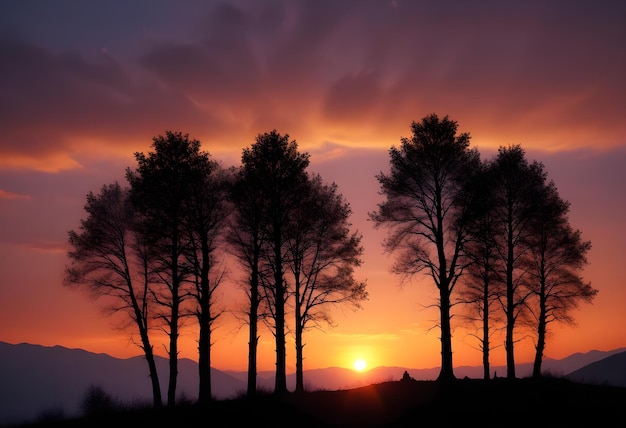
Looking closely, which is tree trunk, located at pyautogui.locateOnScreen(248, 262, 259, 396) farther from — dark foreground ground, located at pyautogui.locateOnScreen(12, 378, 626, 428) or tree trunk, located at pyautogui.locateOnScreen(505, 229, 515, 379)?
tree trunk, located at pyautogui.locateOnScreen(505, 229, 515, 379)

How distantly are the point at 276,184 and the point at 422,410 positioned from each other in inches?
574

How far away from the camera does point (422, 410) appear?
2603cm

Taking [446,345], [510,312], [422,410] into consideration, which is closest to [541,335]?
[510,312]

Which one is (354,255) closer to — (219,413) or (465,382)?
(465,382)

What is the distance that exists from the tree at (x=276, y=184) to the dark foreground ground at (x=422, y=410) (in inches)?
224

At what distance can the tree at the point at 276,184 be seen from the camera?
3431 centimetres

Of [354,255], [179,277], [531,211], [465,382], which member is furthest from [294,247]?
[531,211]

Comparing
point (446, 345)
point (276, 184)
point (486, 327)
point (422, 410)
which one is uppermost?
point (276, 184)

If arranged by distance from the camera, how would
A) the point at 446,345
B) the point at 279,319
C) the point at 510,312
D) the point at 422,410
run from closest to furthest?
the point at 422,410
the point at 446,345
the point at 279,319
the point at 510,312

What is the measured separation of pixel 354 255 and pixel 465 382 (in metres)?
9.60

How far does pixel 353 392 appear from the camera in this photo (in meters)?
32.9

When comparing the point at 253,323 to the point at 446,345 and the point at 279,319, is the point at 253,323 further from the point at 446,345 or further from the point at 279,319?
the point at 446,345

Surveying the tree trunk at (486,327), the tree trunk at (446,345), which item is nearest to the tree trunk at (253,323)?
the tree trunk at (446,345)

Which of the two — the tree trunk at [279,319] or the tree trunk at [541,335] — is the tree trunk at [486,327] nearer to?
the tree trunk at [541,335]
